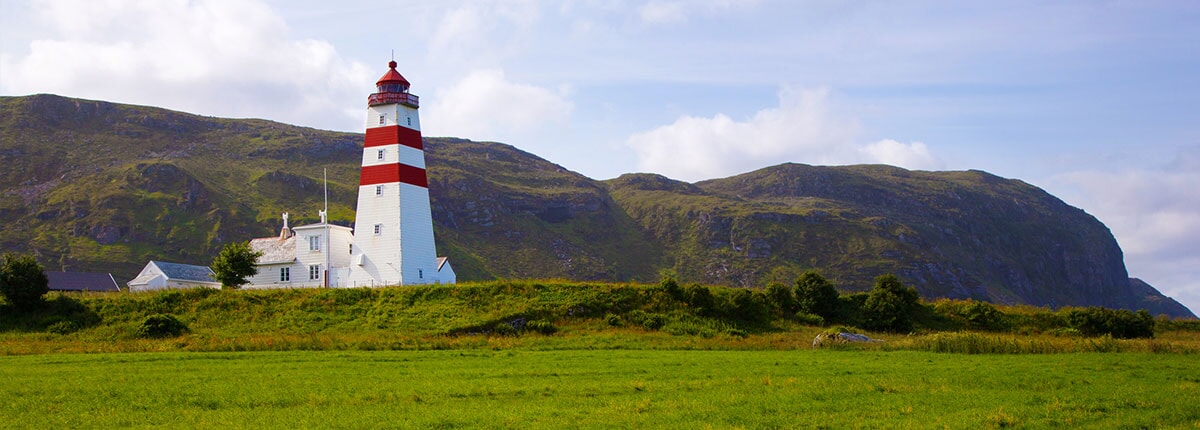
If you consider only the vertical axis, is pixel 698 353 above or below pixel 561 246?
below

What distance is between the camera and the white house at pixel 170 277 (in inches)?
2739

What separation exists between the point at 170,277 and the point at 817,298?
1968 inches

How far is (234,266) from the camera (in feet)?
194

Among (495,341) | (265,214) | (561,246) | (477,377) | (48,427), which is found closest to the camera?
(48,427)

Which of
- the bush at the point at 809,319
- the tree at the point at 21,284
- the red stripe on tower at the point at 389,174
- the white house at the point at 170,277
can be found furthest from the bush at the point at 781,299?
the white house at the point at 170,277

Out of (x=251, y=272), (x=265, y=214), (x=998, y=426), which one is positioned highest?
(x=265, y=214)

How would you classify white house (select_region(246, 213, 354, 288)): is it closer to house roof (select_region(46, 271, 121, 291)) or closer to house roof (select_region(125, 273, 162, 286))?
house roof (select_region(125, 273, 162, 286))

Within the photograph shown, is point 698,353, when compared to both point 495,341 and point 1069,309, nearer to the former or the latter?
point 495,341

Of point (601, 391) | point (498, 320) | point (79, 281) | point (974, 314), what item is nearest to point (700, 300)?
point (498, 320)

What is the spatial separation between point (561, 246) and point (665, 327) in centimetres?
13047

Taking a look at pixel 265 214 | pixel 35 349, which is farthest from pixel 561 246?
pixel 35 349

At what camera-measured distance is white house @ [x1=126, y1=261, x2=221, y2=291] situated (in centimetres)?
6956

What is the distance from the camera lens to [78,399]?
66.4 ft

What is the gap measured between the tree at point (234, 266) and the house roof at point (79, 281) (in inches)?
1299
